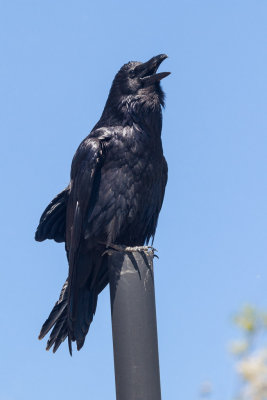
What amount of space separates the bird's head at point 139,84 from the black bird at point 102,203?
0.6 inches

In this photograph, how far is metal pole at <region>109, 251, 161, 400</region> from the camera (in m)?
2.85

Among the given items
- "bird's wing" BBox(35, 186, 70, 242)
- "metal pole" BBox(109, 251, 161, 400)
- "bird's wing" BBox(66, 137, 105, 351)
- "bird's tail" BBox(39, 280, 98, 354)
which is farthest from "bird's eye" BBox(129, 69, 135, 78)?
"metal pole" BBox(109, 251, 161, 400)

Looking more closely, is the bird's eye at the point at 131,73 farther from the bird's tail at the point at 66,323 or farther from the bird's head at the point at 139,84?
the bird's tail at the point at 66,323

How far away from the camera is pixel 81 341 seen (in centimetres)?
459

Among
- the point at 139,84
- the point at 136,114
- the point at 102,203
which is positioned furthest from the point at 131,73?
the point at 102,203

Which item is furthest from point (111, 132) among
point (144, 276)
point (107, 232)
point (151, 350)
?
point (151, 350)

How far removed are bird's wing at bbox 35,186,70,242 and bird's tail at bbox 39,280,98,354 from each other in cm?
53

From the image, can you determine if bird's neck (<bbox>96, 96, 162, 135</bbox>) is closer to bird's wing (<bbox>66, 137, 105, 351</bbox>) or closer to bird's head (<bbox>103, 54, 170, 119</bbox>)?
bird's head (<bbox>103, 54, 170, 119</bbox>)

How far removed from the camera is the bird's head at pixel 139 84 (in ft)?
17.4

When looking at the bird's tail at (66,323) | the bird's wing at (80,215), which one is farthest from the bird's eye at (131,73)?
the bird's tail at (66,323)

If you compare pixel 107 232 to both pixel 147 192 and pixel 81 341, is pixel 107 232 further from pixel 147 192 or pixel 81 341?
pixel 81 341

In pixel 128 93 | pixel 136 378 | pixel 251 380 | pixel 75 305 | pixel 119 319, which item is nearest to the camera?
pixel 251 380

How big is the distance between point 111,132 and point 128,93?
53cm

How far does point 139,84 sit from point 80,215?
1498 mm
